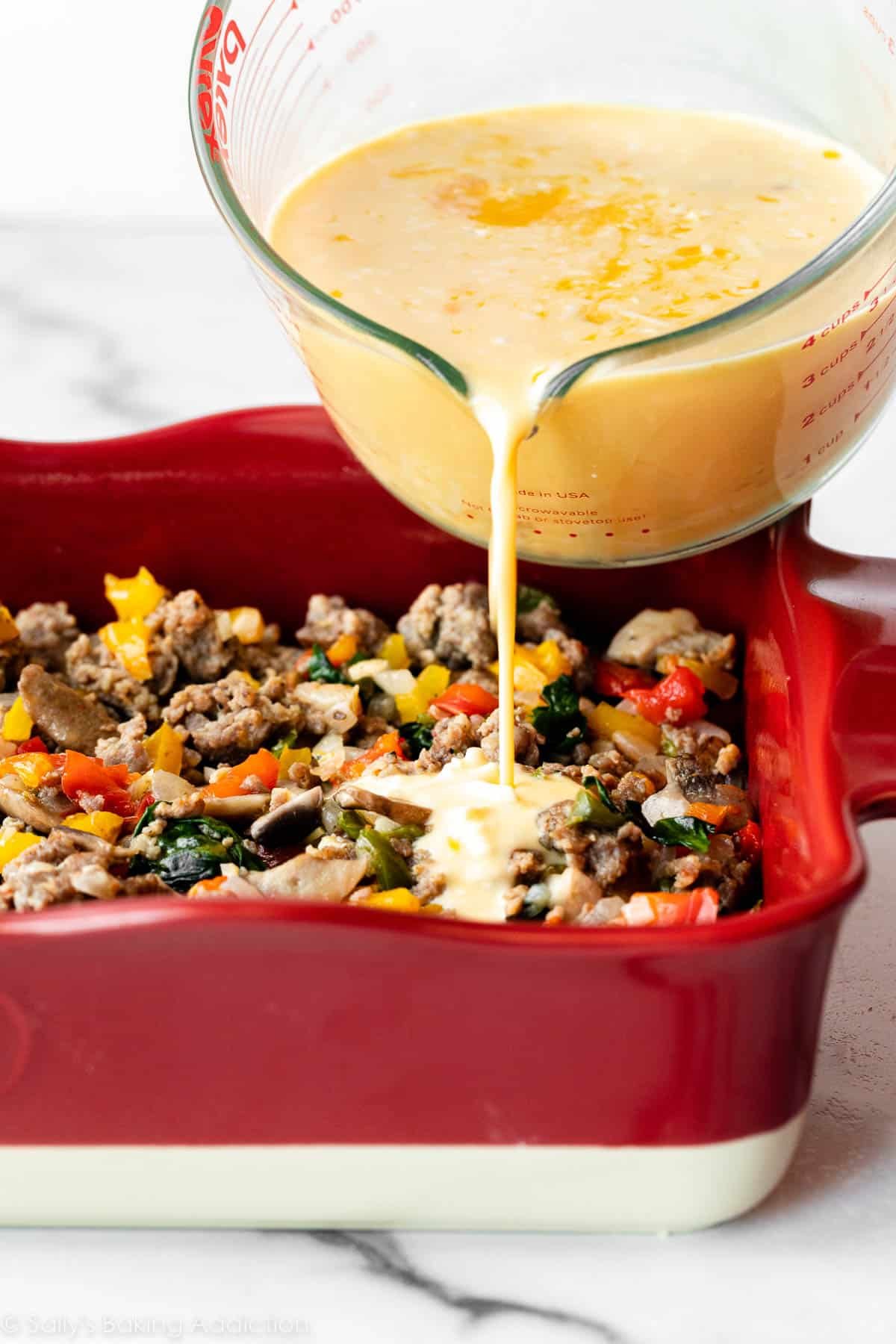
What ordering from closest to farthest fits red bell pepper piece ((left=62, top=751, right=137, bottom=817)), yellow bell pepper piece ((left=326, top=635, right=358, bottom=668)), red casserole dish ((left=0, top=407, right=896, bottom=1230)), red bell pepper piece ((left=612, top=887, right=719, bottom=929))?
red casserole dish ((left=0, top=407, right=896, bottom=1230)), red bell pepper piece ((left=612, top=887, right=719, bottom=929)), red bell pepper piece ((left=62, top=751, right=137, bottom=817)), yellow bell pepper piece ((left=326, top=635, right=358, bottom=668))

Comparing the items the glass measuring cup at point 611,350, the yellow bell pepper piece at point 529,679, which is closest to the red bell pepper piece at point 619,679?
the yellow bell pepper piece at point 529,679

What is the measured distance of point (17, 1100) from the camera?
2.00 metres

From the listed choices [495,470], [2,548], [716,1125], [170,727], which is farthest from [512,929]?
[2,548]

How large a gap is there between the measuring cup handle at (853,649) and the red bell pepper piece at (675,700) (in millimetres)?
229

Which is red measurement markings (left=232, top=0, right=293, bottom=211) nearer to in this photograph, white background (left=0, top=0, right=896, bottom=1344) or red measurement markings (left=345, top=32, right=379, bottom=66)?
red measurement markings (left=345, top=32, right=379, bottom=66)

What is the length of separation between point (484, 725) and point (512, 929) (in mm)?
788

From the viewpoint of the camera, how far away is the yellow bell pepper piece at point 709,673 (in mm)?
2836

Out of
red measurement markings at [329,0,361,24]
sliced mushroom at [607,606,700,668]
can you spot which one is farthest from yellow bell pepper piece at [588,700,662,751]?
red measurement markings at [329,0,361,24]

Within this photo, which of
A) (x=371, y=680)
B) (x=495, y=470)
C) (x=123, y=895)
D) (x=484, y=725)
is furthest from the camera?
(x=371, y=680)

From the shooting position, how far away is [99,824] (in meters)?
2.48

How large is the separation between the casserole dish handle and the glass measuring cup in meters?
0.12

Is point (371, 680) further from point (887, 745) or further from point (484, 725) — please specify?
point (887, 745)

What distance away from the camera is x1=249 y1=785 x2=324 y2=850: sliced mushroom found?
243 centimetres

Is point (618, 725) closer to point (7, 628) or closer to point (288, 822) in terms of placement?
point (288, 822)
